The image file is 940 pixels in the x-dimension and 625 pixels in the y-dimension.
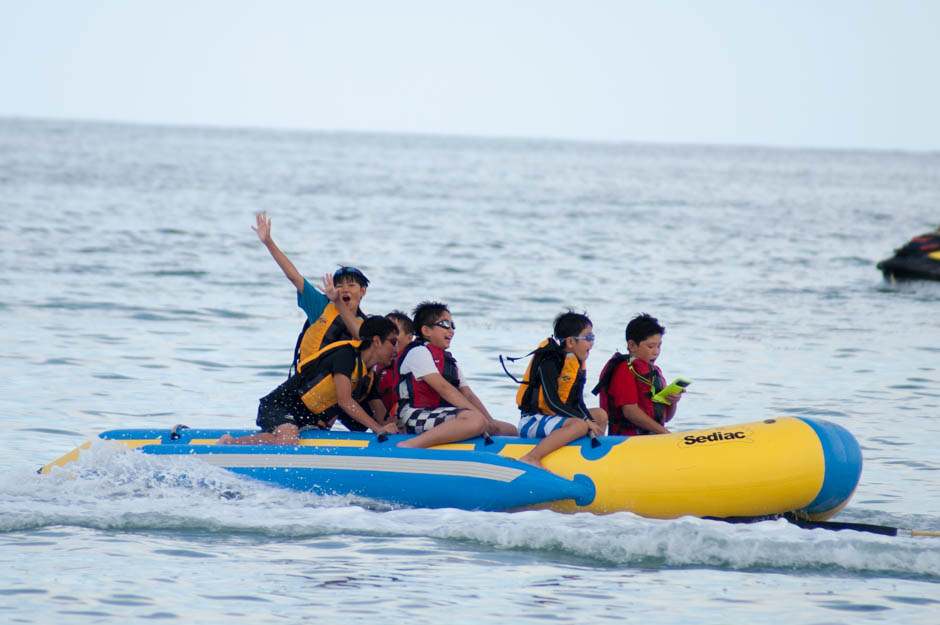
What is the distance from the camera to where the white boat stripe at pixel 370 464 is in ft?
20.6

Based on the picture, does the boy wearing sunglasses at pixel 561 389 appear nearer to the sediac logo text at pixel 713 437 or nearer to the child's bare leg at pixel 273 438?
the sediac logo text at pixel 713 437

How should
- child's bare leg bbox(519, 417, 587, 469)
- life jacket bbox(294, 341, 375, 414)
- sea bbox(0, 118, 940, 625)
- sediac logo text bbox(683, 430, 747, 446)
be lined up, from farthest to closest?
life jacket bbox(294, 341, 375, 414), child's bare leg bbox(519, 417, 587, 469), sediac logo text bbox(683, 430, 747, 446), sea bbox(0, 118, 940, 625)

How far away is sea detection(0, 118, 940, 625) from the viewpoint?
16.9 feet

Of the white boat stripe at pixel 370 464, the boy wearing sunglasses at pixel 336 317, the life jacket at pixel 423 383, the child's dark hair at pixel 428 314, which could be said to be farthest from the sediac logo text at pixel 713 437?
the boy wearing sunglasses at pixel 336 317

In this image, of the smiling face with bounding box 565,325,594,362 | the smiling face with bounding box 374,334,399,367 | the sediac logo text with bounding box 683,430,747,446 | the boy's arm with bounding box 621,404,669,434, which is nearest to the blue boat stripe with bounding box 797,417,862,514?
the sediac logo text with bounding box 683,430,747,446

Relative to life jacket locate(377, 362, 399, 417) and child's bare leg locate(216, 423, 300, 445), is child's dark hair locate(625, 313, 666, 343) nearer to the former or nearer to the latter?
life jacket locate(377, 362, 399, 417)

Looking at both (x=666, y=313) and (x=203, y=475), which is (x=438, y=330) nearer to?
(x=203, y=475)

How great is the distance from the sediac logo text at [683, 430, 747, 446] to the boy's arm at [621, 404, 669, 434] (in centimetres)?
42

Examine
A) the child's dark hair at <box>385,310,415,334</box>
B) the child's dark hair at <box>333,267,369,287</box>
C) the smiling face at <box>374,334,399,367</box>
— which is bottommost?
the smiling face at <box>374,334,399,367</box>

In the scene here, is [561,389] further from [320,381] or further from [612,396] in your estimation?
[320,381]

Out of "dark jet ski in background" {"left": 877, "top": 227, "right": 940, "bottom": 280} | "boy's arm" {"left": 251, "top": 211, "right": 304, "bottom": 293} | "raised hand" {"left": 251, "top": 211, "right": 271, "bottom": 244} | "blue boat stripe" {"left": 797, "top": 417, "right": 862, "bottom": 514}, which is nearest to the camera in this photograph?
"blue boat stripe" {"left": 797, "top": 417, "right": 862, "bottom": 514}

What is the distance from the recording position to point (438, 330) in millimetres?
6773

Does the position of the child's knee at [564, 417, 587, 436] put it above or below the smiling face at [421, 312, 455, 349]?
below

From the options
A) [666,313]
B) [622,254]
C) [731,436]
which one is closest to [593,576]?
[731,436]
